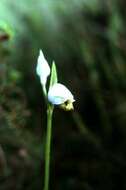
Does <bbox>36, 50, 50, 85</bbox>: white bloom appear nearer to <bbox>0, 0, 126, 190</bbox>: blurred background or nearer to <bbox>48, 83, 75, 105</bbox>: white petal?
<bbox>48, 83, 75, 105</bbox>: white petal

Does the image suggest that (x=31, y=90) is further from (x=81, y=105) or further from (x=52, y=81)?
(x=52, y=81)

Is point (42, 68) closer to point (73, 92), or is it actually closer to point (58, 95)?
point (58, 95)

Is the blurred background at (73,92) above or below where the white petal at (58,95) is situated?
above

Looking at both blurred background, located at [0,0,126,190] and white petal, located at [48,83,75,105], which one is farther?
blurred background, located at [0,0,126,190]

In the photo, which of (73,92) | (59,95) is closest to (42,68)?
(59,95)

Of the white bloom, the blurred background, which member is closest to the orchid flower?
the white bloom

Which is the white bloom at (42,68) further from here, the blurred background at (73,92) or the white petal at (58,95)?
the blurred background at (73,92)

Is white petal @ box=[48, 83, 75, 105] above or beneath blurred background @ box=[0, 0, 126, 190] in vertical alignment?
beneath

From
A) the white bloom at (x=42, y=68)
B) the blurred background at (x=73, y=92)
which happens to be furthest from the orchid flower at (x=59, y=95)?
the blurred background at (x=73, y=92)
